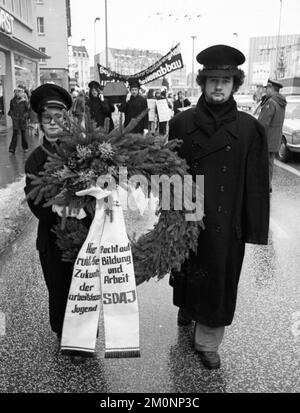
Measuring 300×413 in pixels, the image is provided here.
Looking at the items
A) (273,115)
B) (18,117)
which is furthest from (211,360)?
(18,117)

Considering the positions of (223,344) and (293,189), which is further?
(293,189)

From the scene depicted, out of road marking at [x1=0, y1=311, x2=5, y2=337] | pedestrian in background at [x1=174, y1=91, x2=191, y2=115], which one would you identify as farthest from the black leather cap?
pedestrian in background at [x1=174, y1=91, x2=191, y2=115]

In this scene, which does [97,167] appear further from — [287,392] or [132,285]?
[287,392]

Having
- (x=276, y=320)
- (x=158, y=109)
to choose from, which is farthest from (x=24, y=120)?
(x=276, y=320)

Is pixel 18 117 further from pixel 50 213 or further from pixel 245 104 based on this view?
pixel 245 104

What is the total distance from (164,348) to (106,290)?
2.71 ft

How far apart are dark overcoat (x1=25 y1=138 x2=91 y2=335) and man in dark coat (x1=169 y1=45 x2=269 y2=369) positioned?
32.8 inches

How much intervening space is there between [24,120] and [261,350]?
38.2ft

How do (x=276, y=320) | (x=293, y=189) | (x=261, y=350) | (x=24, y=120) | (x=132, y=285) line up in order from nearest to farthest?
(x=132, y=285)
(x=261, y=350)
(x=276, y=320)
(x=293, y=189)
(x=24, y=120)

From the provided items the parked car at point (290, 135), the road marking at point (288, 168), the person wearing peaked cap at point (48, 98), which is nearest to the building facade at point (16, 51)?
the parked car at point (290, 135)

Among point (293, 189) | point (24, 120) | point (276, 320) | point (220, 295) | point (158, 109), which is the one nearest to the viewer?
point (220, 295)

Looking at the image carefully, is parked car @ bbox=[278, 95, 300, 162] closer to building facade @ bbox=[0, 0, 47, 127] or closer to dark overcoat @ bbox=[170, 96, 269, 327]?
dark overcoat @ bbox=[170, 96, 269, 327]

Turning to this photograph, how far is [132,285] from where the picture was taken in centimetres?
282

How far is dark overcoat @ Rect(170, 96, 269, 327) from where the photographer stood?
9.72 ft
